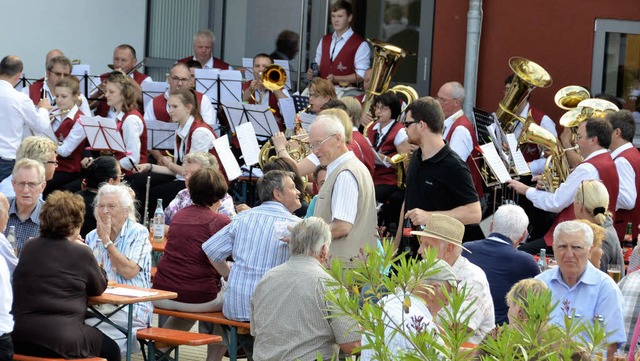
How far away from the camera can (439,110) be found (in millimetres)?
7199

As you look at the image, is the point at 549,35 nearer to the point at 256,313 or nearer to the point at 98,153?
the point at 98,153

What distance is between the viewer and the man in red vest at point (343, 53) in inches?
520

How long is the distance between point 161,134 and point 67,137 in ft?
2.98

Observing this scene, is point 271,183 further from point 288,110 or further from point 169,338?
point 288,110

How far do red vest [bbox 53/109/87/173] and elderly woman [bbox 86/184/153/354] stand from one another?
4.82 metres

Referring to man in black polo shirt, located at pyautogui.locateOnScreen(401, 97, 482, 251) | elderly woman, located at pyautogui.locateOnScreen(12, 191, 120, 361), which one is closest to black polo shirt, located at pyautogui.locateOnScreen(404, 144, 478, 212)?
man in black polo shirt, located at pyautogui.locateOnScreen(401, 97, 482, 251)

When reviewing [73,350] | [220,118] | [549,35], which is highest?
[549,35]

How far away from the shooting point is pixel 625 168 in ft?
30.1

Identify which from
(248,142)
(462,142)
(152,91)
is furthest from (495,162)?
(152,91)

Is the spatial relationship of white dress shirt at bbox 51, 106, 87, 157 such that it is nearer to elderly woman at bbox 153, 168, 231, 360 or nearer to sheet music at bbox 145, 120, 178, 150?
sheet music at bbox 145, 120, 178, 150

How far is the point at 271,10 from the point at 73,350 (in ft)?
31.1

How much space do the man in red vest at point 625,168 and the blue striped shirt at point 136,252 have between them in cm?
381

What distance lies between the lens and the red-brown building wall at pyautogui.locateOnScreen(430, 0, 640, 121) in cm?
1284

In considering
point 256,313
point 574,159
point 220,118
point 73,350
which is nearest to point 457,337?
point 256,313
